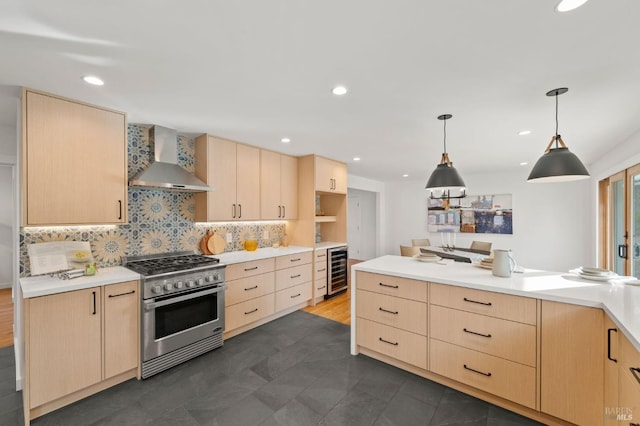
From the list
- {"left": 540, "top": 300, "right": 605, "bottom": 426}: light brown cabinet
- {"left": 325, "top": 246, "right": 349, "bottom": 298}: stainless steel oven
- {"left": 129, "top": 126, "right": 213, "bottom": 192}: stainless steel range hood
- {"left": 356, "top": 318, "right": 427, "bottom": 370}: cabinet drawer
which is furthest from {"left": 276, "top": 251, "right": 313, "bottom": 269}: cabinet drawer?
{"left": 540, "top": 300, "right": 605, "bottom": 426}: light brown cabinet

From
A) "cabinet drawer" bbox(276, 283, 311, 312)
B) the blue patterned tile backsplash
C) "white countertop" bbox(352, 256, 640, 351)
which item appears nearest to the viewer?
"white countertop" bbox(352, 256, 640, 351)

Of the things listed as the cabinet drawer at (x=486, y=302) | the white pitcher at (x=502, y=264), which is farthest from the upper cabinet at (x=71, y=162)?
the white pitcher at (x=502, y=264)

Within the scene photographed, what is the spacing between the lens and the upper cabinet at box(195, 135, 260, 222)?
334cm

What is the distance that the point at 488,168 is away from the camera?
5.71m

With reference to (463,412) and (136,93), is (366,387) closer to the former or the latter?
(463,412)

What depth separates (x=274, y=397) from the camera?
84.5 inches

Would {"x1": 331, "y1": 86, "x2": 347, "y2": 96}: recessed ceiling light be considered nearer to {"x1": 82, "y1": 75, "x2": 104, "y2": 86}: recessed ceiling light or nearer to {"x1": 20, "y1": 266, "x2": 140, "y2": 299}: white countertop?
{"x1": 82, "y1": 75, "x2": 104, "y2": 86}: recessed ceiling light

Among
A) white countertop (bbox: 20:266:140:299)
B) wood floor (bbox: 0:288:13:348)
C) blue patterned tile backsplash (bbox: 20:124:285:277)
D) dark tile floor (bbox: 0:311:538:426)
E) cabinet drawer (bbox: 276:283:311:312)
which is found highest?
blue patterned tile backsplash (bbox: 20:124:285:277)

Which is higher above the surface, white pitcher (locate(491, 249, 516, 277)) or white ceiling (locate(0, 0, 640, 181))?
white ceiling (locate(0, 0, 640, 181))

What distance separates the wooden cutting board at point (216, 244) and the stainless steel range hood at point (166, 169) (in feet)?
2.44

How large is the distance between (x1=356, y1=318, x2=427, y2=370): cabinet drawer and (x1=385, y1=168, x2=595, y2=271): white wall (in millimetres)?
5063

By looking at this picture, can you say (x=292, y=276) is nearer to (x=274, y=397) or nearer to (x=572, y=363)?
(x=274, y=397)

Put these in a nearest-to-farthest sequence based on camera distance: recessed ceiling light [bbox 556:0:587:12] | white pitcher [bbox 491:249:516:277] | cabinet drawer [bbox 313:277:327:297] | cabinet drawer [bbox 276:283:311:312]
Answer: recessed ceiling light [bbox 556:0:587:12], white pitcher [bbox 491:249:516:277], cabinet drawer [bbox 276:283:311:312], cabinet drawer [bbox 313:277:327:297]

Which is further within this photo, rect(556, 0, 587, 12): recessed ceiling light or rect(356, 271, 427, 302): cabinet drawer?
rect(356, 271, 427, 302): cabinet drawer
